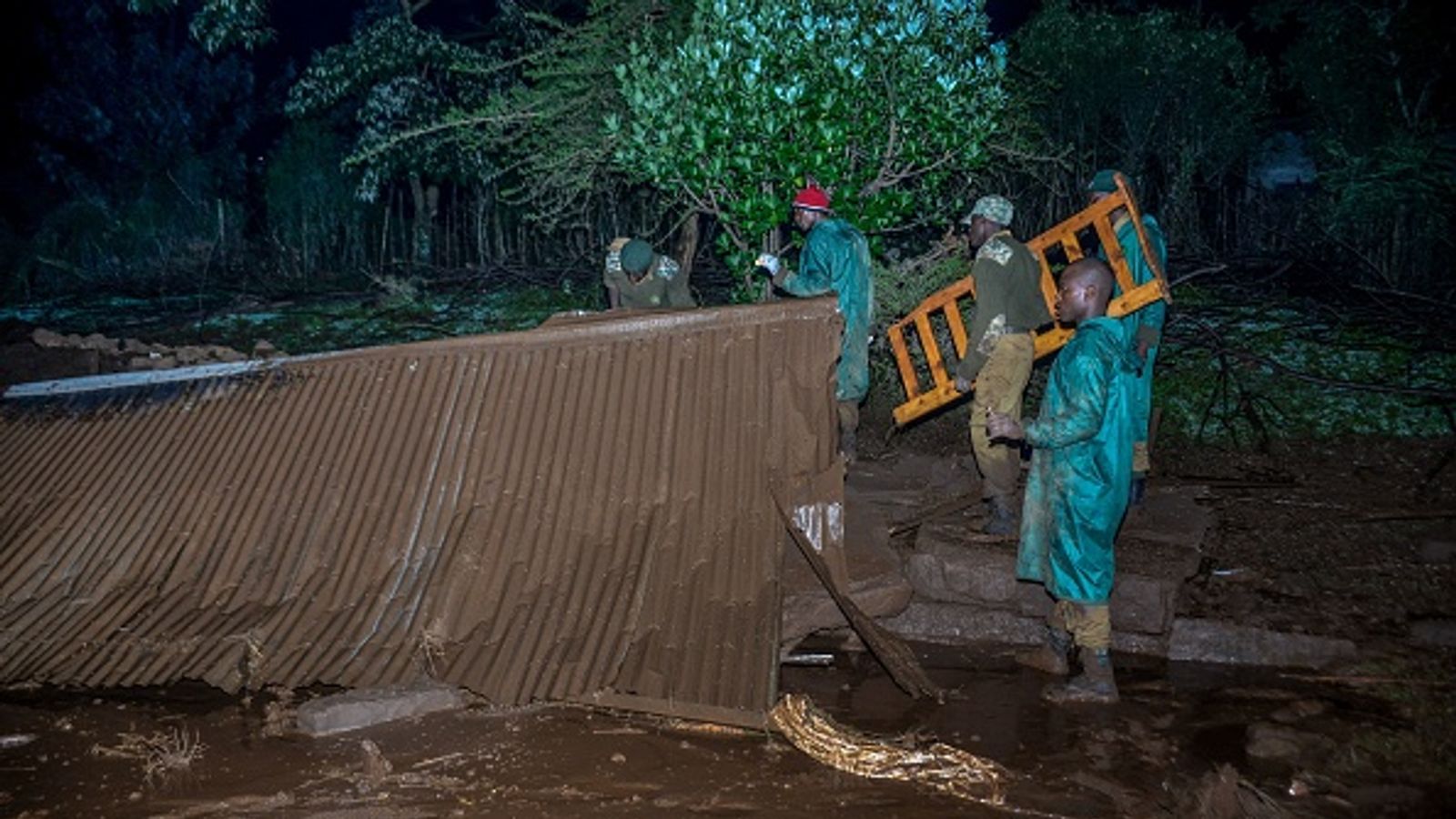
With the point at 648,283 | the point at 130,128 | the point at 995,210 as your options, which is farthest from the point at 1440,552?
the point at 130,128

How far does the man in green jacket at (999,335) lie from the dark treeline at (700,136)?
125cm

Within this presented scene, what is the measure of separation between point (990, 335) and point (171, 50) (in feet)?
75.7

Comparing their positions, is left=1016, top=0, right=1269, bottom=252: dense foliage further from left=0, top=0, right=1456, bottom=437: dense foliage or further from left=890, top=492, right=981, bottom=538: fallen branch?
left=890, top=492, right=981, bottom=538: fallen branch

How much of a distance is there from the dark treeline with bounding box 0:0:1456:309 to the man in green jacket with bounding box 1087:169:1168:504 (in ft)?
4.38

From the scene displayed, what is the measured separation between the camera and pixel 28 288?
15.2 m

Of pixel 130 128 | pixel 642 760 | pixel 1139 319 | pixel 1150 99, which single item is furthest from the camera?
pixel 130 128

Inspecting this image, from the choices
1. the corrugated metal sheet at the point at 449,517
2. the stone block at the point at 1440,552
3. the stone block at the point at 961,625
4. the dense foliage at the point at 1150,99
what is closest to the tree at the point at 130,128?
the dense foliage at the point at 1150,99

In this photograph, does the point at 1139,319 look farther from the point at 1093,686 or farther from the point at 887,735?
the point at 887,735

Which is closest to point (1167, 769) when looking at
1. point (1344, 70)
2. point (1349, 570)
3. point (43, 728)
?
point (1349, 570)

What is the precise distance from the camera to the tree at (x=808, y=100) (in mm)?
6949

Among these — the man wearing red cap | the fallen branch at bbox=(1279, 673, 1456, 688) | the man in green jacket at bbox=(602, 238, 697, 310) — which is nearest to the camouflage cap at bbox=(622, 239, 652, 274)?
the man in green jacket at bbox=(602, 238, 697, 310)

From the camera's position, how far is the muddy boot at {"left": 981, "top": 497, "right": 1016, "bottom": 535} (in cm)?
621

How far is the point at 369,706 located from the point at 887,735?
2.15 meters

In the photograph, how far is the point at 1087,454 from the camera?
483 centimetres
